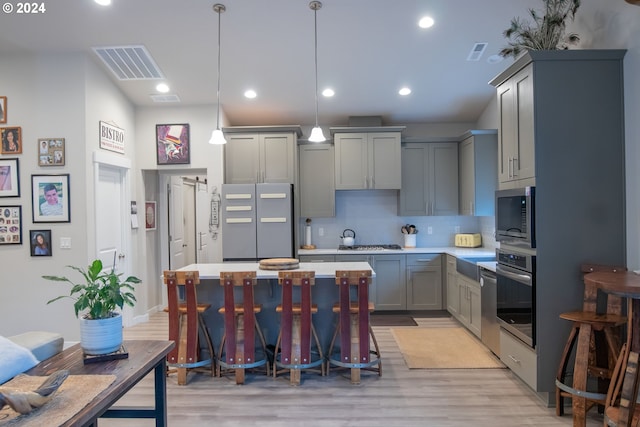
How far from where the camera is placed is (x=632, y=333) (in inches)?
80.1

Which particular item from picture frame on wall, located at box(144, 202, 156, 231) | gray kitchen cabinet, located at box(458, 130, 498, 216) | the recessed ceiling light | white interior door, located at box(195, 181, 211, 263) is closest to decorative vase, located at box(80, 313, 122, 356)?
the recessed ceiling light

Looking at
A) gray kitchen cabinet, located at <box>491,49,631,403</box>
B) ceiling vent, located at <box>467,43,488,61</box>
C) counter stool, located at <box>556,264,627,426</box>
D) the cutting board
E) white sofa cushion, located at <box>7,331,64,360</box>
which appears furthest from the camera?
ceiling vent, located at <box>467,43,488,61</box>

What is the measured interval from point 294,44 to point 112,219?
2943mm

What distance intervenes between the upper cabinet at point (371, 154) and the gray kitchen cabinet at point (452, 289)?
1.23 m

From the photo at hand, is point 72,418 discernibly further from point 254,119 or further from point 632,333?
point 254,119

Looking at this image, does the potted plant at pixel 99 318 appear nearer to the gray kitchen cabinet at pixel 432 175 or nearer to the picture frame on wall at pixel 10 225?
the picture frame on wall at pixel 10 225

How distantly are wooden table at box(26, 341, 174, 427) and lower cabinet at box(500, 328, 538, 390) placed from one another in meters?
2.45

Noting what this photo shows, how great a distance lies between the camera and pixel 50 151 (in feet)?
13.6

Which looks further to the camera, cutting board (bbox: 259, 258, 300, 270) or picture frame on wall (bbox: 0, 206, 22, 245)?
picture frame on wall (bbox: 0, 206, 22, 245)

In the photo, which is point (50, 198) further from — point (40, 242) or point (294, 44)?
point (294, 44)

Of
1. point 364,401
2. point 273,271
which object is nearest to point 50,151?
point 273,271

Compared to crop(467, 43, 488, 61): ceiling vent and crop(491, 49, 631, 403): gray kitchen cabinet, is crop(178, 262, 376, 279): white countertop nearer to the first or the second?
crop(491, 49, 631, 403): gray kitchen cabinet

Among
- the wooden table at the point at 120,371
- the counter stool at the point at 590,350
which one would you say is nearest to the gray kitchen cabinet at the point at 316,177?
the counter stool at the point at 590,350

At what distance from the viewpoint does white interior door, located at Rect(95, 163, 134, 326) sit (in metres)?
4.46
